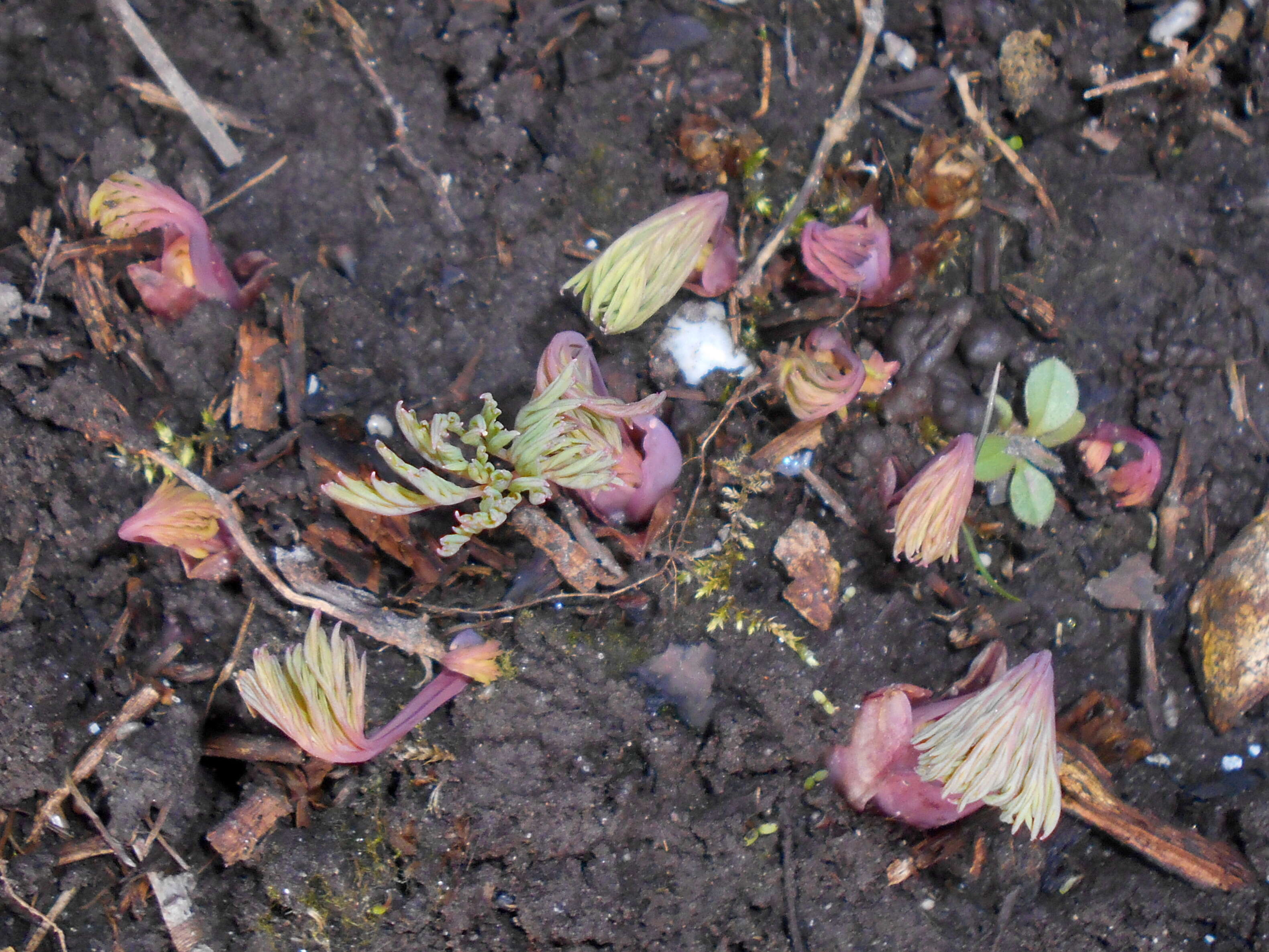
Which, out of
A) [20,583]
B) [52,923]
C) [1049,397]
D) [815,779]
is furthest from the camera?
[1049,397]

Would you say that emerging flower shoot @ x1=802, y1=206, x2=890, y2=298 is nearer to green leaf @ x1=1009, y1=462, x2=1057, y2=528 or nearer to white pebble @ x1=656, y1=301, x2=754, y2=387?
white pebble @ x1=656, y1=301, x2=754, y2=387

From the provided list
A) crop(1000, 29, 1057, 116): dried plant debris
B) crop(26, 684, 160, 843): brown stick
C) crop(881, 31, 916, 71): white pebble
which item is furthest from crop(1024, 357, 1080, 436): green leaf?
crop(26, 684, 160, 843): brown stick

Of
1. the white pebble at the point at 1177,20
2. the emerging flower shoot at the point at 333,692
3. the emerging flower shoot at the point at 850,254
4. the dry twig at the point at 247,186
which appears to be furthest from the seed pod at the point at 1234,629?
the dry twig at the point at 247,186

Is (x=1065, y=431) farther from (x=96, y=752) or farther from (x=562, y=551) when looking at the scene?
(x=96, y=752)

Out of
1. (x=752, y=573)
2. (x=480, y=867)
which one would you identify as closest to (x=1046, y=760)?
(x=752, y=573)

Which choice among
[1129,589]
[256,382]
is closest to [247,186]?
[256,382]

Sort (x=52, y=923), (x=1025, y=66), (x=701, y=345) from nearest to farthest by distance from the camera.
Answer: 1. (x=52, y=923)
2. (x=701, y=345)
3. (x=1025, y=66)
